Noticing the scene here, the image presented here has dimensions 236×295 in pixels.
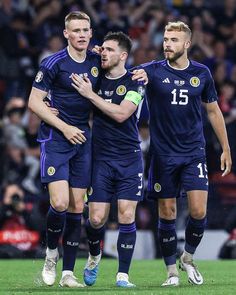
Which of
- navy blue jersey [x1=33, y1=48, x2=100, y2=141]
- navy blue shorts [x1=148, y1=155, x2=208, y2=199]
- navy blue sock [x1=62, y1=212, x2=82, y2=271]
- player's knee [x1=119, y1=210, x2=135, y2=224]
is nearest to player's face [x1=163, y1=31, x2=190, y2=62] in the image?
→ navy blue jersey [x1=33, y1=48, x2=100, y2=141]

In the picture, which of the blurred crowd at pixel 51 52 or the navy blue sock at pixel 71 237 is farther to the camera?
the blurred crowd at pixel 51 52

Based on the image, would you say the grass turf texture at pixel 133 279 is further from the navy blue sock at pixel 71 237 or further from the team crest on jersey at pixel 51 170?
the team crest on jersey at pixel 51 170

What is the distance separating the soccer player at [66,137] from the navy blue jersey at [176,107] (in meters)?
0.69

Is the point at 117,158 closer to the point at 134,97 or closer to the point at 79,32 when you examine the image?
the point at 134,97

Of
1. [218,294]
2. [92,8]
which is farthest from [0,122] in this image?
[218,294]

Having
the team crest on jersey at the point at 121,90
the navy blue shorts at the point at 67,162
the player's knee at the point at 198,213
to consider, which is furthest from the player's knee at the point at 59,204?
the player's knee at the point at 198,213

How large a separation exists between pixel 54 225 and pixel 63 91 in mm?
1288

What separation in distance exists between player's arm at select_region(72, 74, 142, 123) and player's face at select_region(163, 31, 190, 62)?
24.2 inches

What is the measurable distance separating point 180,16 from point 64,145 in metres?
10.9

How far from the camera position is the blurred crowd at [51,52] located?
16391 millimetres

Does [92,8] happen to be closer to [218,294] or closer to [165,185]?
[165,185]

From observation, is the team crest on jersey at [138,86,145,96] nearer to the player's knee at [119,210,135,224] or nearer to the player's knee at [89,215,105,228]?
the player's knee at [119,210,135,224]

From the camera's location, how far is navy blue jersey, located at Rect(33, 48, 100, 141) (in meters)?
10.3

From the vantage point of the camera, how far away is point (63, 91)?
1041 cm
